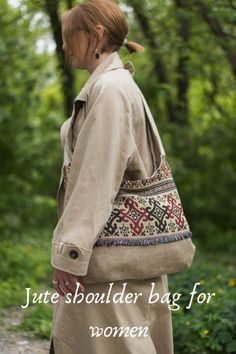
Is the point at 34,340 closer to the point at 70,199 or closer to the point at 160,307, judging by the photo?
the point at 160,307

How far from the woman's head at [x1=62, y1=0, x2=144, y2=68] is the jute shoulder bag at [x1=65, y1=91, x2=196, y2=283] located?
18.8 inches

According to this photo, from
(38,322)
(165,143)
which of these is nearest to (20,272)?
(38,322)

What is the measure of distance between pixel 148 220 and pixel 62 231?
32cm

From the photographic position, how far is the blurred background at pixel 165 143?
4684mm

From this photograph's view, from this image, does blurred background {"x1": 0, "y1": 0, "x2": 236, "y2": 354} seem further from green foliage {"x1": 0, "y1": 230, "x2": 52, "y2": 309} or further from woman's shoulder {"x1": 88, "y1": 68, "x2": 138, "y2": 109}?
woman's shoulder {"x1": 88, "y1": 68, "x2": 138, "y2": 109}

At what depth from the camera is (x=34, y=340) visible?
438 cm

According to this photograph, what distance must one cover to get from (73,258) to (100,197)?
0.23 m

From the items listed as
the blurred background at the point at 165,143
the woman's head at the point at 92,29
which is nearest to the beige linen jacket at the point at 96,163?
the woman's head at the point at 92,29

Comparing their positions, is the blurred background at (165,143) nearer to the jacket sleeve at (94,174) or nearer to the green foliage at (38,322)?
the green foliage at (38,322)

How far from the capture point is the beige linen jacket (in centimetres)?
222

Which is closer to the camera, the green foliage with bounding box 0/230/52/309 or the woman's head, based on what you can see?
the woman's head

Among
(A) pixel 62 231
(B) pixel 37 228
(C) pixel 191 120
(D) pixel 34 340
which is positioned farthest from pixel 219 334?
(C) pixel 191 120

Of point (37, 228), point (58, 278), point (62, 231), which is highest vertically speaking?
point (62, 231)

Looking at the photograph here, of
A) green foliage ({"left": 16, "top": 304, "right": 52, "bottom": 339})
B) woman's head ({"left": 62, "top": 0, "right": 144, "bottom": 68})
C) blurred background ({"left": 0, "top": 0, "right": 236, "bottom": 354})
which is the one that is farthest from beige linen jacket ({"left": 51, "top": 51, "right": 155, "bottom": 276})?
green foliage ({"left": 16, "top": 304, "right": 52, "bottom": 339})
